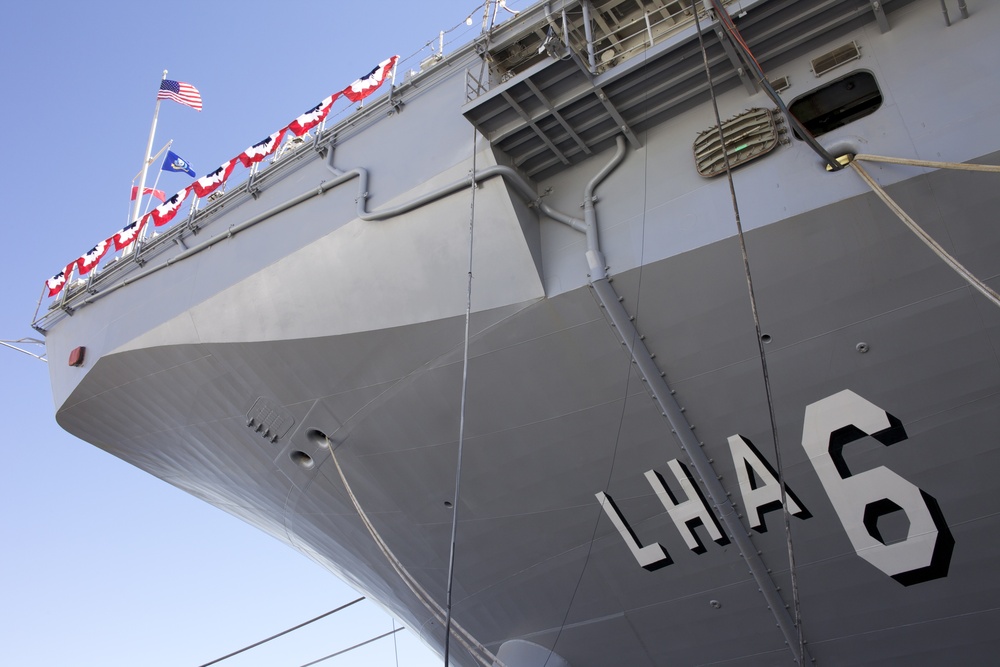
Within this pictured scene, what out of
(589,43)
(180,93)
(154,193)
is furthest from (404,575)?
(180,93)

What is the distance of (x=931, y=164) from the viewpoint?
15.6ft

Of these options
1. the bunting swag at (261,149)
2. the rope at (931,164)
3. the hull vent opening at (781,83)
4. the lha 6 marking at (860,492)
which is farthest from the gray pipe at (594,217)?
the bunting swag at (261,149)

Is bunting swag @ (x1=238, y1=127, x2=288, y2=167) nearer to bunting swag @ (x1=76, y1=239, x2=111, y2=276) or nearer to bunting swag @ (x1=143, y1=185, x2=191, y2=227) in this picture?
bunting swag @ (x1=143, y1=185, x2=191, y2=227)

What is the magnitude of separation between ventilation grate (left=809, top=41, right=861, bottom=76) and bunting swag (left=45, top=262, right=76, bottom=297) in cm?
1027

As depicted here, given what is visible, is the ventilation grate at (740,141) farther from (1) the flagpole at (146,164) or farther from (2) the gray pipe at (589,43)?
(1) the flagpole at (146,164)

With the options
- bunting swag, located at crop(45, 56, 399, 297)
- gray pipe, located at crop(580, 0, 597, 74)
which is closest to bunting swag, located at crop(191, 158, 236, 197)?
bunting swag, located at crop(45, 56, 399, 297)

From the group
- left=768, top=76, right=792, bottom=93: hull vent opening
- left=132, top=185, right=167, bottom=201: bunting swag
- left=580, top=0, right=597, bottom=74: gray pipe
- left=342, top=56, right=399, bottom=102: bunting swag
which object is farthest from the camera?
left=132, top=185, right=167, bottom=201: bunting swag

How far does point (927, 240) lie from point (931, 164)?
1.76 feet

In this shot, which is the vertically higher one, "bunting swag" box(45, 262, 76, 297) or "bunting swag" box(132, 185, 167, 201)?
"bunting swag" box(132, 185, 167, 201)

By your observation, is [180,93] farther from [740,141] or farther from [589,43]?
[740,141]

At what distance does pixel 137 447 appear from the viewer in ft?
32.3

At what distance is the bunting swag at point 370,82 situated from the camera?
28.9 ft

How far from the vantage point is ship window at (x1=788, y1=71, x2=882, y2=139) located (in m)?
5.82

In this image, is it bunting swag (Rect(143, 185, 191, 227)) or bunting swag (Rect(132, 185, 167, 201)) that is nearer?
bunting swag (Rect(143, 185, 191, 227))
